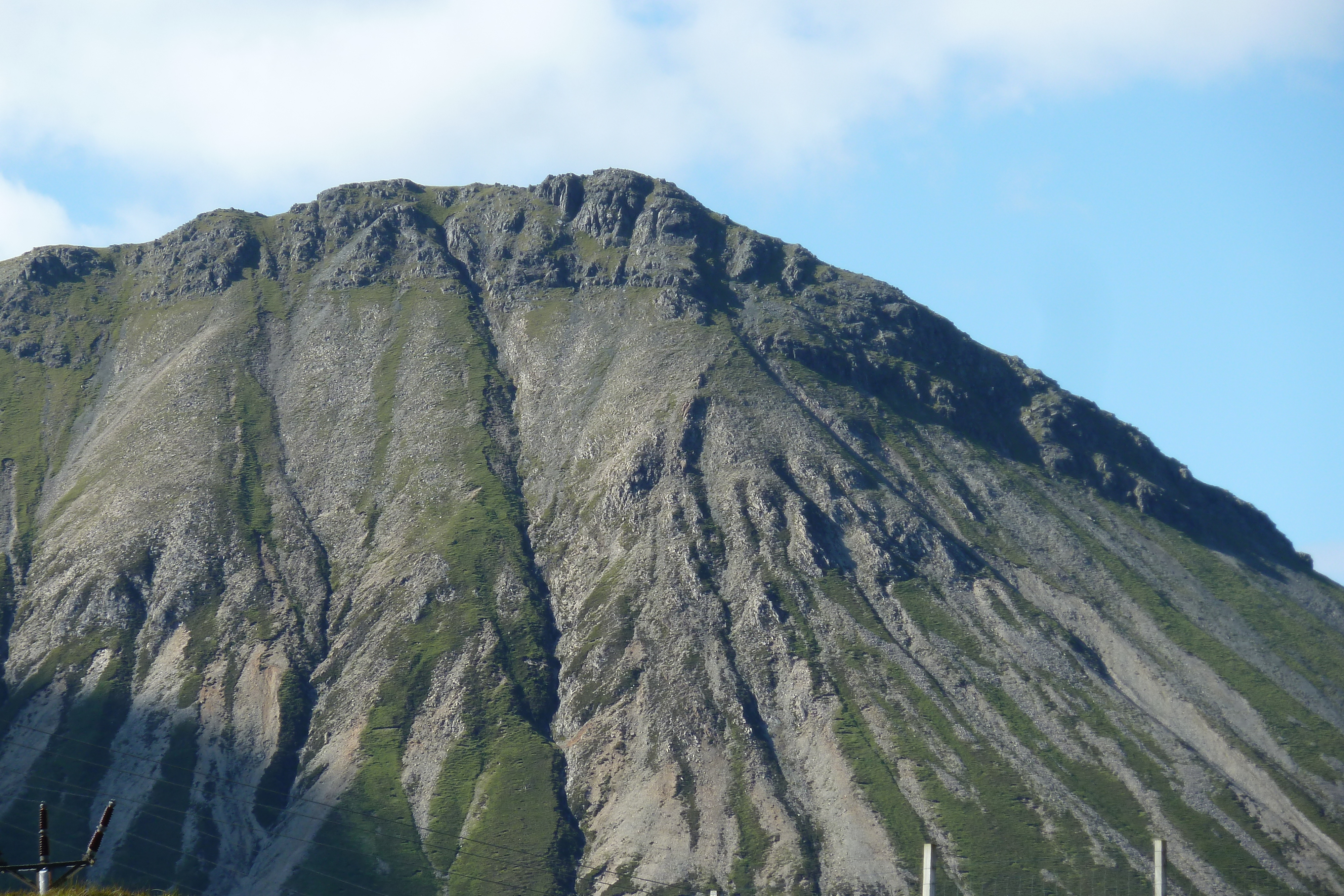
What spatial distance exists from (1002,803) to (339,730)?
94.7 m

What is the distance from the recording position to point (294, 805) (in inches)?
7165

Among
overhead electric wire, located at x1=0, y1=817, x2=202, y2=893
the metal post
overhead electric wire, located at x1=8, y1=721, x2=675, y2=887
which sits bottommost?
the metal post

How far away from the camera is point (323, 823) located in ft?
579

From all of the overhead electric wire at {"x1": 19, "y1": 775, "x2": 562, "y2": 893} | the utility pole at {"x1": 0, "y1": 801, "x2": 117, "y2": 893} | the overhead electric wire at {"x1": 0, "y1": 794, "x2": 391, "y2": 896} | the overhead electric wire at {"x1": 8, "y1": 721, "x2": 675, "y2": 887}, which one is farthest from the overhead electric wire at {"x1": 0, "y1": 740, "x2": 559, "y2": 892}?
the utility pole at {"x1": 0, "y1": 801, "x2": 117, "y2": 893}

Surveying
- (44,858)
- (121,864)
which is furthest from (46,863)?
(121,864)

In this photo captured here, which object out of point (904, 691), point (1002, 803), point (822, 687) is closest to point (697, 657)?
point (822, 687)

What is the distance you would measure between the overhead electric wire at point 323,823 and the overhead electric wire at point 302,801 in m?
0.16

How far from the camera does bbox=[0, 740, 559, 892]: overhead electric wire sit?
557ft

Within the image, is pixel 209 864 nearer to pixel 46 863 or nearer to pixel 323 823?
pixel 323 823

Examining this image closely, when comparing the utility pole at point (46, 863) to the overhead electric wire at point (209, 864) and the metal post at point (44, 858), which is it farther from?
the overhead electric wire at point (209, 864)

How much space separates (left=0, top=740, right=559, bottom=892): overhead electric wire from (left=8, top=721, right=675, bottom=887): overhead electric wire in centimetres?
16

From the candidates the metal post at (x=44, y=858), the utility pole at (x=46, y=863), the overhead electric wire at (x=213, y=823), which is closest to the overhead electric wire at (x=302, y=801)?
the overhead electric wire at (x=213, y=823)

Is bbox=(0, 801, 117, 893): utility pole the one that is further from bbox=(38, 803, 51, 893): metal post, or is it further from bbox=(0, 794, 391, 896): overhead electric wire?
bbox=(0, 794, 391, 896): overhead electric wire

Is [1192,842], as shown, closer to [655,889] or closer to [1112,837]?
[1112,837]
